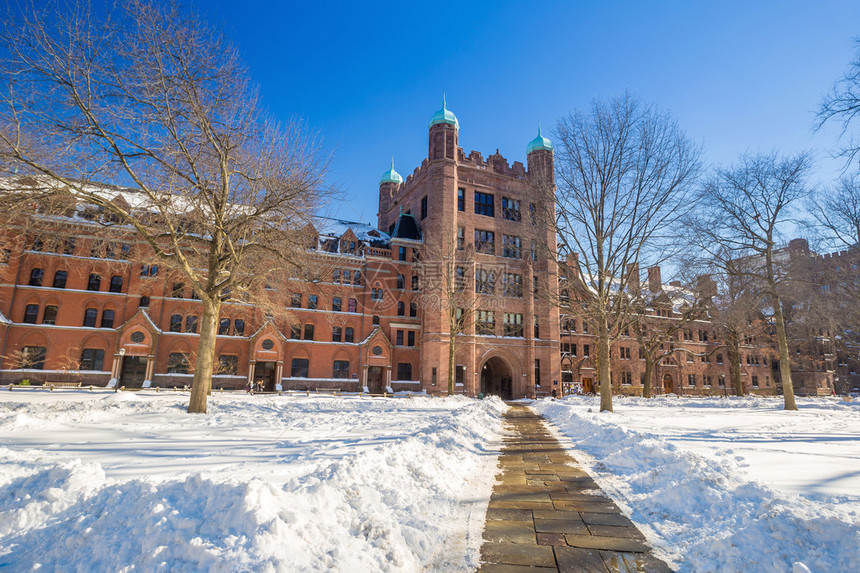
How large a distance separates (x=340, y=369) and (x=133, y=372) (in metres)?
16.7

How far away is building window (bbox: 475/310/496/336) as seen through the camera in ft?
133

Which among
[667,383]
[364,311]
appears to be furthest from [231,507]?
[667,383]

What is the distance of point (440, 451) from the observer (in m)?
7.86

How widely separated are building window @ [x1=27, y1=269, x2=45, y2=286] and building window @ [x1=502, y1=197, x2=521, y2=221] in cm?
4081

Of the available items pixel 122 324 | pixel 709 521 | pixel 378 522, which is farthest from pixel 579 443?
pixel 122 324

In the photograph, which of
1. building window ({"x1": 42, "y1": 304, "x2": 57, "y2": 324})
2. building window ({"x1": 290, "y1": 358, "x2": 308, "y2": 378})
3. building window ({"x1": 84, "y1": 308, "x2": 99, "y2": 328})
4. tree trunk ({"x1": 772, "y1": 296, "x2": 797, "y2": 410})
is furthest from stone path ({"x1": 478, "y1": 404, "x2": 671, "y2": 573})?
building window ({"x1": 42, "y1": 304, "x2": 57, "y2": 324})

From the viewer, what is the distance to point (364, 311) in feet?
135

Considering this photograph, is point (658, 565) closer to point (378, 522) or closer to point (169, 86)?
point (378, 522)

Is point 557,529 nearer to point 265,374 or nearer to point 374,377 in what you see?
point 374,377

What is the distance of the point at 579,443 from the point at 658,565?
8111 millimetres

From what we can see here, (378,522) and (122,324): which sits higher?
(122,324)

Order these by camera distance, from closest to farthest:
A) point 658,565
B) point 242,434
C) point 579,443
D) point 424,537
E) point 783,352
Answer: point 658,565 → point 424,537 → point 242,434 → point 579,443 → point 783,352

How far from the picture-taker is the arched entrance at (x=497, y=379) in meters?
43.8

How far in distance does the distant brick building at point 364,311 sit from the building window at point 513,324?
100 millimetres
